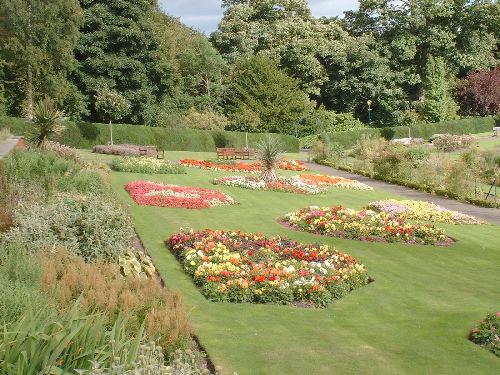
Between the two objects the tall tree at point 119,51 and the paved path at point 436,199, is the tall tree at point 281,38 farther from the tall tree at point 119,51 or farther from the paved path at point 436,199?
the paved path at point 436,199

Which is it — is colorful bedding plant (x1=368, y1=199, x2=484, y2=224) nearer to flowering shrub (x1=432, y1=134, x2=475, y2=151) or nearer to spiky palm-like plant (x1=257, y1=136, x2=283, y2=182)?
spiky palm-like plant (x1=257, y1=136, x2=283, y2=182)

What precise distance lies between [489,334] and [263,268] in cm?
413

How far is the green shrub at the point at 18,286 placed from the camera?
577 cm

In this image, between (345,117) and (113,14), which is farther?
(345,117)

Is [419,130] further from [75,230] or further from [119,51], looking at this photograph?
[75,230]

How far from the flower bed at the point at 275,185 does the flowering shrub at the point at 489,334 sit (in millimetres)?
15830

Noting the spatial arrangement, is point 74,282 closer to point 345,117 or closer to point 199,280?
point 199,280

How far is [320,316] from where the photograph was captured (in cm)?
943

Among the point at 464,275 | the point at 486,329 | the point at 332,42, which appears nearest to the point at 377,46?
the point at 332,42

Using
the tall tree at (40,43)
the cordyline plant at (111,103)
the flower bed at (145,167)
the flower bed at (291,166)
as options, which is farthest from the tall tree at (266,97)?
the flower bed at (145,167)

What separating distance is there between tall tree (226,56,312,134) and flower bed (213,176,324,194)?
2625 cm

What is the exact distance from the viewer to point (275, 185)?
24.8 meters

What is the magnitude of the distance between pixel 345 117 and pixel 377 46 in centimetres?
815

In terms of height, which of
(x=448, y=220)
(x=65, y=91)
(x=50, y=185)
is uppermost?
(x=65, y=91)
